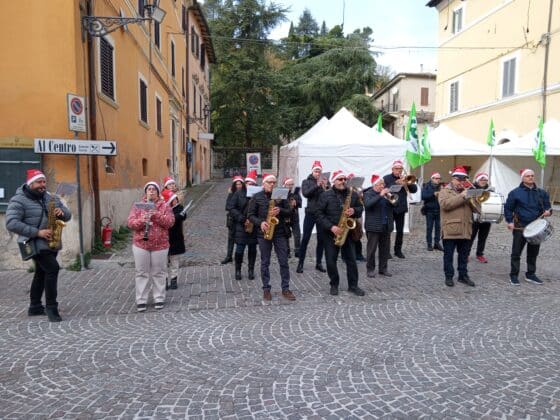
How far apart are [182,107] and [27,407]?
67.9ft

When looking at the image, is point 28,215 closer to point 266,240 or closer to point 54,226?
point 54,226

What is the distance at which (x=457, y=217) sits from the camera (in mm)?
6715

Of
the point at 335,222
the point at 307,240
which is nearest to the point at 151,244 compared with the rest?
the point at 335,222

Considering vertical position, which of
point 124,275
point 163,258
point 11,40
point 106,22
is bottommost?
point 124,275

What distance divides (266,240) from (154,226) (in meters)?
1.56

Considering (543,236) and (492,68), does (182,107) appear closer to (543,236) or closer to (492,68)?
(492,68)

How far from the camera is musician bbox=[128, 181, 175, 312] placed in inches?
221

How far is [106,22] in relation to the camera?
8898 mm

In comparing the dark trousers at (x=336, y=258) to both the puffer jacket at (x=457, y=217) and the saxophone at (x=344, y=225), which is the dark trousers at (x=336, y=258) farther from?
the puffer jacket at (x=457, y=217)

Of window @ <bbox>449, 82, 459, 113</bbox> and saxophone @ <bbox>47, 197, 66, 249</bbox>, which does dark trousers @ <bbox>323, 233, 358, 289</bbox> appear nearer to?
saxophone @ <bbox>47, 197, 66, 249</bbox>

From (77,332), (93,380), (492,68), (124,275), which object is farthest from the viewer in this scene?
(492,68)

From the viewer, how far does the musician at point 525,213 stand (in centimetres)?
699

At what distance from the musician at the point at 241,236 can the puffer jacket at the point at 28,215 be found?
2.80 meters

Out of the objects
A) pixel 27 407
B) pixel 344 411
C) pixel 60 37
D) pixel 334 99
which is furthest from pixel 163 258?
pixel 334 99
